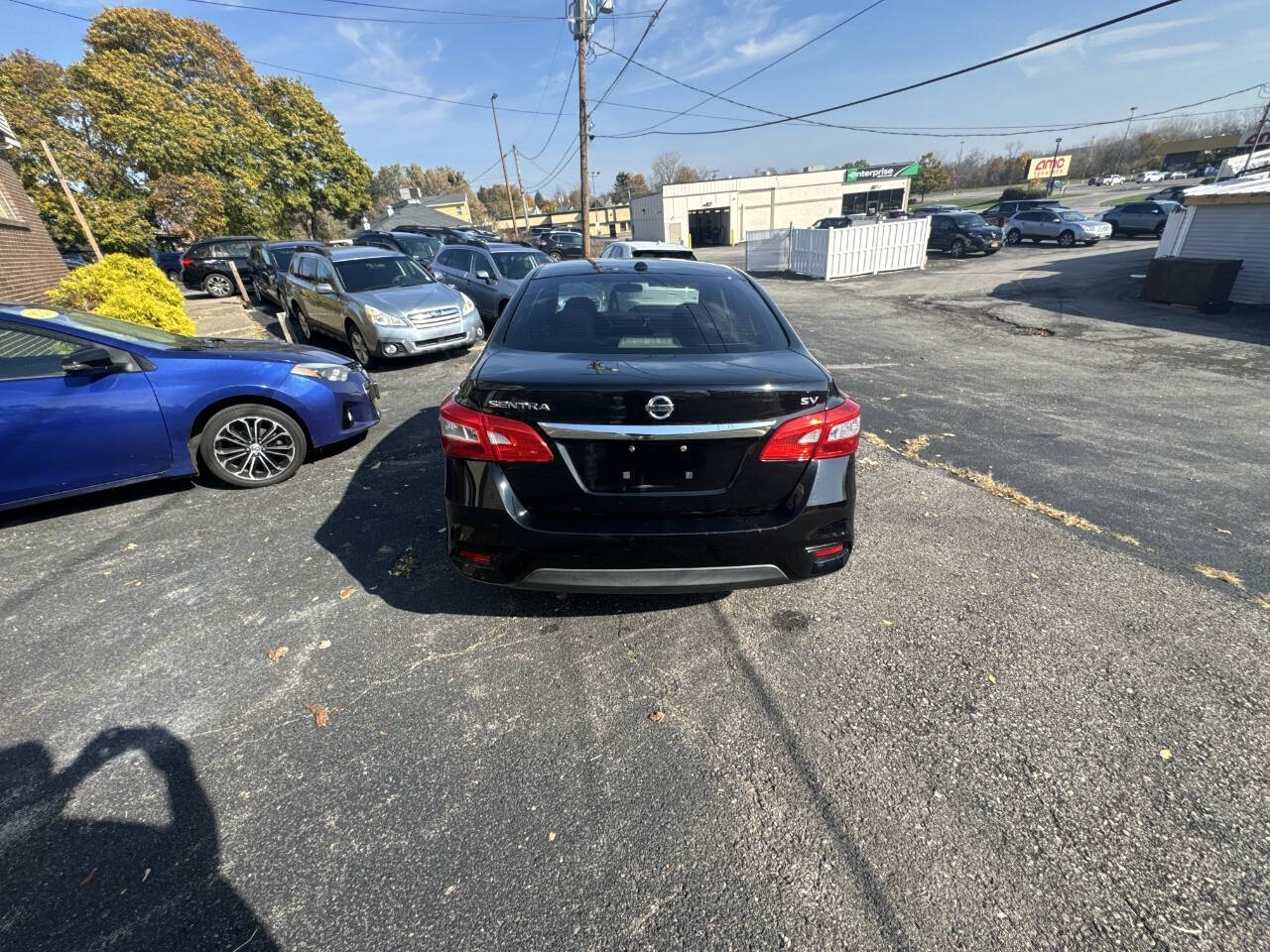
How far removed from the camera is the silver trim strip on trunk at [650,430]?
2.08m

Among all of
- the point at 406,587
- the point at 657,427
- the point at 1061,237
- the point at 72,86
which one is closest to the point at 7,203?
the point at 406,587

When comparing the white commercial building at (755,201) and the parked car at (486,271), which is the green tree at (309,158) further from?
the parked car at (486,271)

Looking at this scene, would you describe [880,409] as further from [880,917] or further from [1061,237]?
[1061,237]

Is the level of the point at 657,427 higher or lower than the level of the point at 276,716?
higher

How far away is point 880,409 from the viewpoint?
6.00 metres

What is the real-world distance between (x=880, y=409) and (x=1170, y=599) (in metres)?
3.45

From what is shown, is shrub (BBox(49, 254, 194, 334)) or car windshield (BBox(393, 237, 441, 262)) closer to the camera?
shrub (BBox(49, 254, 194, 334))

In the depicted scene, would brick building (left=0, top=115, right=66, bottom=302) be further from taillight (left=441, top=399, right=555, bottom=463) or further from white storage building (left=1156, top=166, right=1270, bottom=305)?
white storage building (left=1156, top=166, right=1270, bottom=305)

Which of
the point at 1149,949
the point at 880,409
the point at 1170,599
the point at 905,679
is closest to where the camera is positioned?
the point at 1149,949

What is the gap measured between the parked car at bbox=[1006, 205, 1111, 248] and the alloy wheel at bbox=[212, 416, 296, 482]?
29.7 metres

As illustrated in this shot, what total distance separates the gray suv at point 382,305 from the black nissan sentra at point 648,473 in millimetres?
5792

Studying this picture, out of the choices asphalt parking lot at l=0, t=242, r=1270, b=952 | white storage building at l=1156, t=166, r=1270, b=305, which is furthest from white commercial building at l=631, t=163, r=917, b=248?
asphalt parking lot at l=0, t=242, r=1270, b=952

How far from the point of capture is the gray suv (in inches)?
291

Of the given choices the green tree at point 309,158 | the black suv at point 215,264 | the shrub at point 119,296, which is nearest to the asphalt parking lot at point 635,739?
the shrub at point 119,296
